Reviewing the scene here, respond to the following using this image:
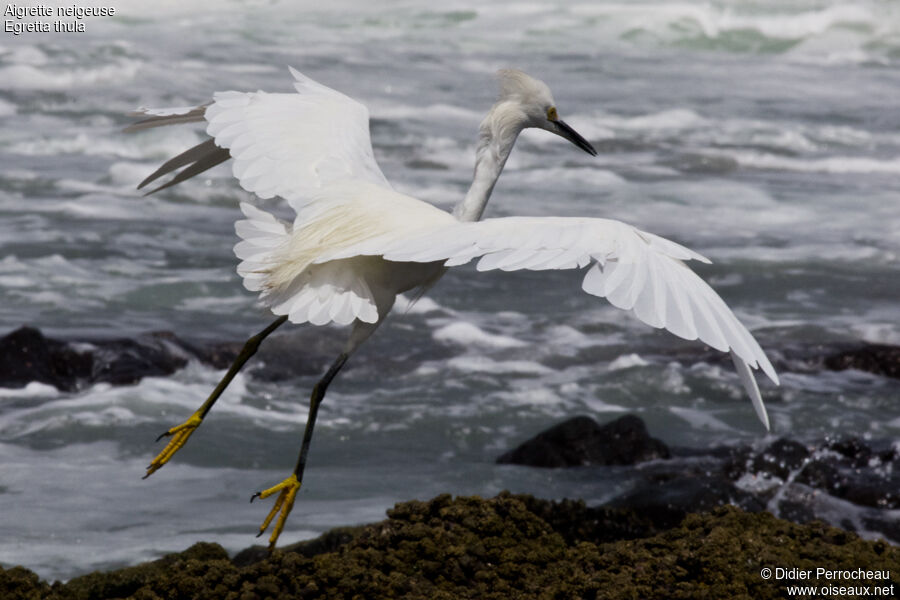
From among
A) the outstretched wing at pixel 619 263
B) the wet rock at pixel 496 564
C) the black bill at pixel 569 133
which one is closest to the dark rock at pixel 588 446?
the black bill at pixel 569 133

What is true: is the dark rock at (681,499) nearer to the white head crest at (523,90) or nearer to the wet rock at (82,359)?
the white head crest at (523,90)

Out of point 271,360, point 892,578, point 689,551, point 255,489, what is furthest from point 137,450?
point 892,578

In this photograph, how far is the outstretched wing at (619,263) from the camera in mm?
3598

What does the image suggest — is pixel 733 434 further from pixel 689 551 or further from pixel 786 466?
pixel 689 551

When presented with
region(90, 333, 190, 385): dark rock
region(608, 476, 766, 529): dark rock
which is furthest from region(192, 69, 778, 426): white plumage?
region(90, 333, 190, 385): dark rock

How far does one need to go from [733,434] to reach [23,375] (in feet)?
16.0

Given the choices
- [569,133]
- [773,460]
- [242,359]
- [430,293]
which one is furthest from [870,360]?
[242,359]

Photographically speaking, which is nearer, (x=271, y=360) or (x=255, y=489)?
(x=255, y=489)

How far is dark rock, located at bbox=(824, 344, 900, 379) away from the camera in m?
9.88

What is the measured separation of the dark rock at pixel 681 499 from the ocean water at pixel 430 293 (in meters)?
0.50

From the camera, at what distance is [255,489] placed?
301 inches

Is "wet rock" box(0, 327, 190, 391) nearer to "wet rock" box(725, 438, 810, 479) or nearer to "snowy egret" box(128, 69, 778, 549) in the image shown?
"snowy egret" box(128, 69, 778, 549)

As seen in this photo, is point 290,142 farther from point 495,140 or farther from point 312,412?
point 312,412

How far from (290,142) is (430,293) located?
712cm
